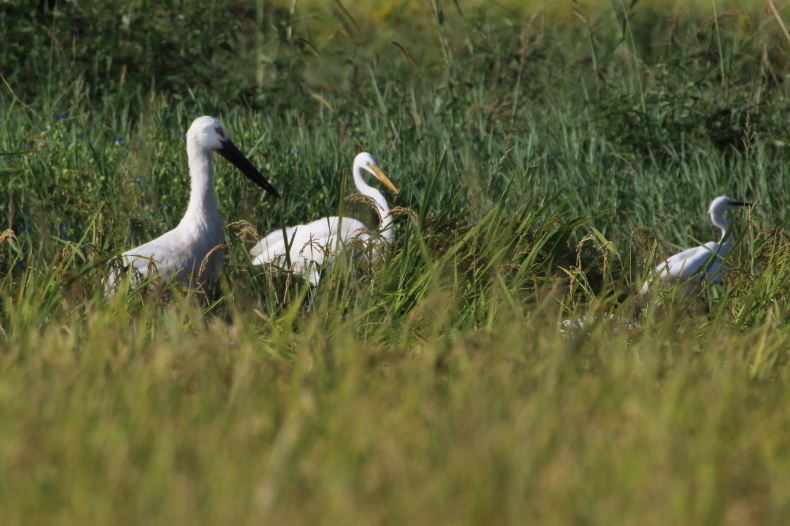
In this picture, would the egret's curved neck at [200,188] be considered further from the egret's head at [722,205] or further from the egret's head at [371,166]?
the egret's head at [722,205]

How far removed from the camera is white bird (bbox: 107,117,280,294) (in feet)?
14.9

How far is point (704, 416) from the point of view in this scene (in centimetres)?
203

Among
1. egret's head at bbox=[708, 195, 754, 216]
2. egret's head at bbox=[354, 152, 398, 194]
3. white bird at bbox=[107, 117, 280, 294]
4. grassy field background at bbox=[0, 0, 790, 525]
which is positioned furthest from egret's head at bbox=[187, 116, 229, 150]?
egret's head at bbox=[708, 195, 754, 216]

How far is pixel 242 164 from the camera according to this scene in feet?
17.3

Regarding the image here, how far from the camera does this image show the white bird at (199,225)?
4535 mm

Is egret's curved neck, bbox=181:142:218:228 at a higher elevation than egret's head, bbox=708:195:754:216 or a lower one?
higher

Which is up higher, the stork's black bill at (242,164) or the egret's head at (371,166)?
the stork's black bill at (242,164)

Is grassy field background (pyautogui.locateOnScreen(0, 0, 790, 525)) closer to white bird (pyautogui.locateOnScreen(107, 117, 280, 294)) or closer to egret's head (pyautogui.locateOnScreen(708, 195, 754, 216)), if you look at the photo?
egret's head (pyautogui.locateOnScreen(708, 195, 754, 216))

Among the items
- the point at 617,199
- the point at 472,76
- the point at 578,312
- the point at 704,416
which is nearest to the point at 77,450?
the point at 704,416

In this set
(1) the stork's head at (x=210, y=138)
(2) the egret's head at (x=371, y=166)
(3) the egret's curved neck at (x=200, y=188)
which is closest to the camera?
(3) the egret's curved neck at (x=200, y=188)

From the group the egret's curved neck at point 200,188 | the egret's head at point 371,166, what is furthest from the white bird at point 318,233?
the egret's curved neck at point 200,188

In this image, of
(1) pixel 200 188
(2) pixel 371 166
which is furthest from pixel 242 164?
(2) pixel 371 166

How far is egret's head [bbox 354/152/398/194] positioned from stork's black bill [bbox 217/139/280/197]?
60 centimetres

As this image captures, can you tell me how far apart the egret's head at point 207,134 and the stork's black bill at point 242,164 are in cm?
7
